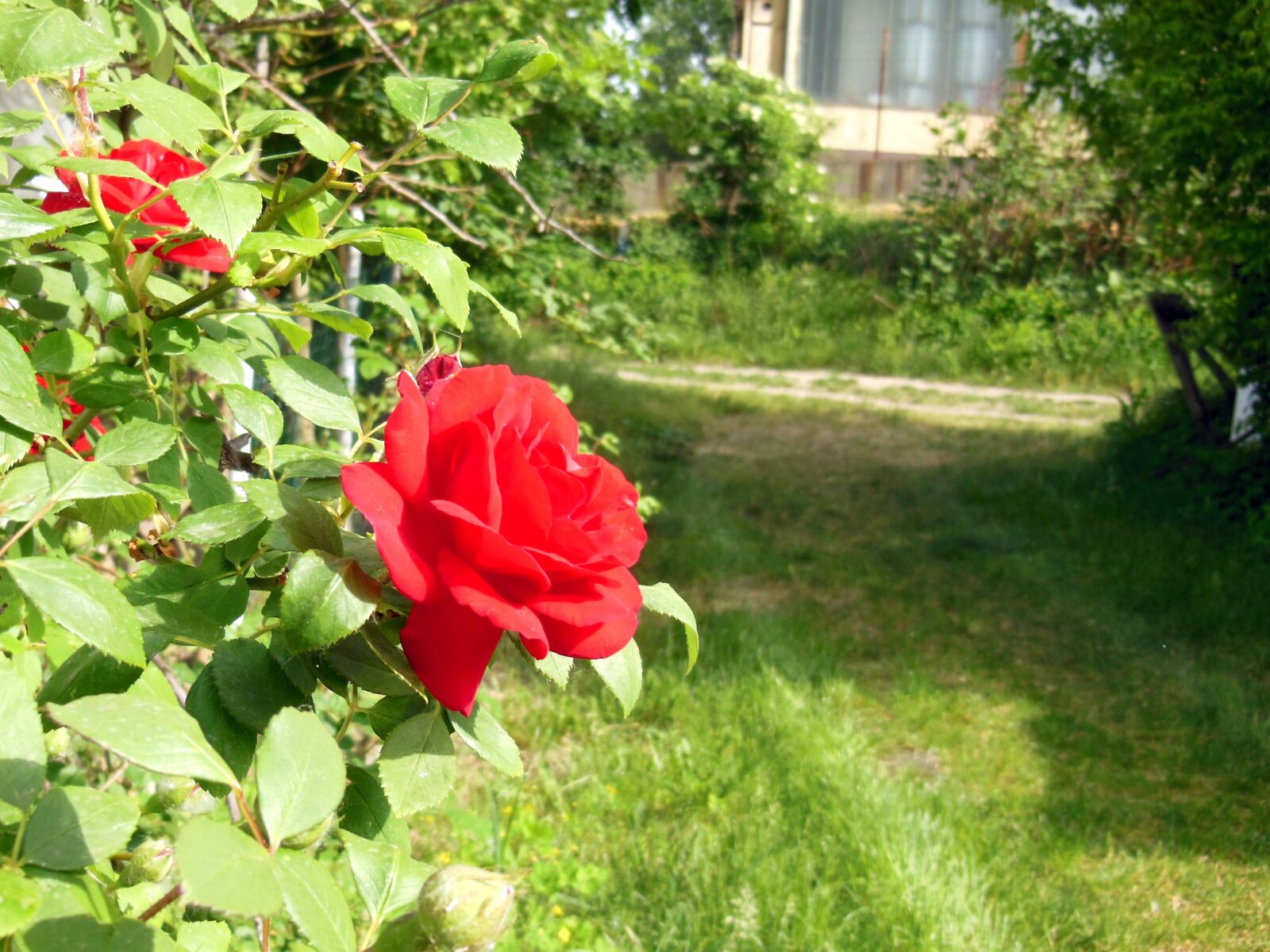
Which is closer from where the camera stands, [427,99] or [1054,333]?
[427,99]

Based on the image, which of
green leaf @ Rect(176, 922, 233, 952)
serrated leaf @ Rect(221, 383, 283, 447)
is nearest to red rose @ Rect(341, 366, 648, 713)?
serrated leaf @ Rect(221, 383, 283, 447)

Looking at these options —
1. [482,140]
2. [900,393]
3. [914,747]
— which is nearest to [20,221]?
[482,140]

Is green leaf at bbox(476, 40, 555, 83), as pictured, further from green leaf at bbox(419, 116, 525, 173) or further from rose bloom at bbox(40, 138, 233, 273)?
rose bloom at bbox(40, 138, 233, 273)

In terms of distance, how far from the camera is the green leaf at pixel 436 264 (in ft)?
2.45

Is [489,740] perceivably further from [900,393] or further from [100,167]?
[900,393]

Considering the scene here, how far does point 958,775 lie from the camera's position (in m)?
3.39

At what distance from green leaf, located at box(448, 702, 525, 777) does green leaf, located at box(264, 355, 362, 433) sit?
0.65 feet

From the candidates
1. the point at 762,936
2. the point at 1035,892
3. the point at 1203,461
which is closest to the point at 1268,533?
the point at 1203,461

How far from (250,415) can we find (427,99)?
0.80 feet

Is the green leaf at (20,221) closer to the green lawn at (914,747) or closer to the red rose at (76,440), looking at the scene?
the red rose at (76,440)

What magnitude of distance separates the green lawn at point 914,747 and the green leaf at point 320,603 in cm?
178

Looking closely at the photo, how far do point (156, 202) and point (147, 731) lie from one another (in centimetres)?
46

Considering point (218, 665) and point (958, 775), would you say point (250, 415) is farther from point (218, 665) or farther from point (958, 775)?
point (958, 775)

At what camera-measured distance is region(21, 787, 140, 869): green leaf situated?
0.51 m
